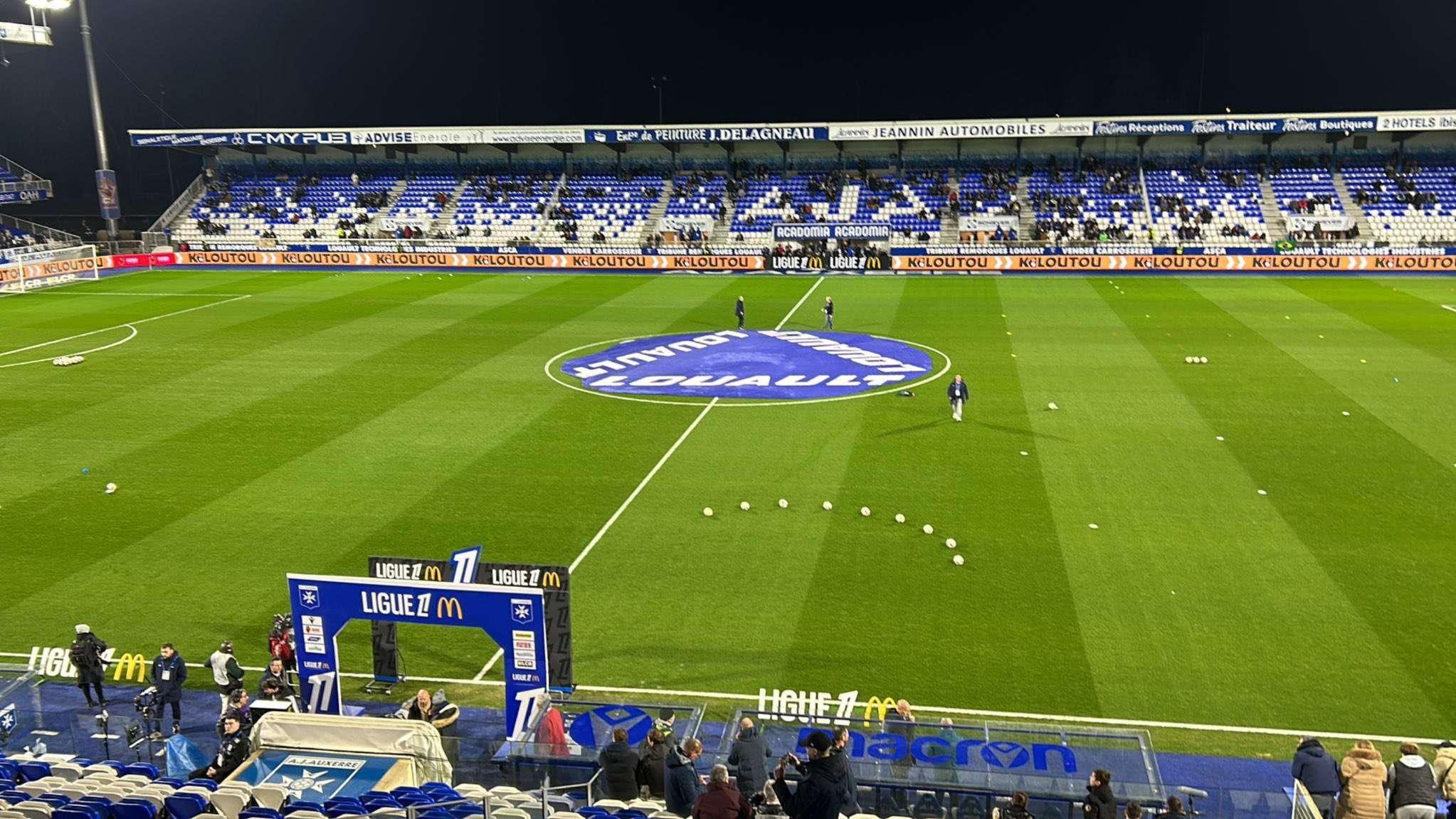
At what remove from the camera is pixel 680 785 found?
10719 millimetres

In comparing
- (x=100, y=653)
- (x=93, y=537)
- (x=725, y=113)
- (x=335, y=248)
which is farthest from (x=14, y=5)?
(x=100, y=653)

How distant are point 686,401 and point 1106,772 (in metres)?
21.4

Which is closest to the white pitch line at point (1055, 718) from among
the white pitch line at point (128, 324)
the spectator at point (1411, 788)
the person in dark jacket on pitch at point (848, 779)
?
the spectator at point (1411, 788)

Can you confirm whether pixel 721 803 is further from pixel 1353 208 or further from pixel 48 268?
pixel 1353 208

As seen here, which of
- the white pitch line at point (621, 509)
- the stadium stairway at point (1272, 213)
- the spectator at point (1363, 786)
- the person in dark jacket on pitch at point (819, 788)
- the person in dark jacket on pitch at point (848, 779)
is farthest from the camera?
the stadium stairway at point (1272, 213)

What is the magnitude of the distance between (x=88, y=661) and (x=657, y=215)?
198ft

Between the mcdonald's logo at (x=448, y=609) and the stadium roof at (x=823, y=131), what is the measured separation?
5934 cm

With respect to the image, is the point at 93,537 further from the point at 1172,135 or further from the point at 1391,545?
the point at 1172,135

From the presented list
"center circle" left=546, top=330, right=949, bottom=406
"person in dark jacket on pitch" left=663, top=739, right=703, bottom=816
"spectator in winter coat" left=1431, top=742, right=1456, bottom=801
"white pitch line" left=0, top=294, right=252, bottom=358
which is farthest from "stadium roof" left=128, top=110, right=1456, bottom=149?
"person in dark jacket on pitch" left=663, top=739, right=703, bottom=816

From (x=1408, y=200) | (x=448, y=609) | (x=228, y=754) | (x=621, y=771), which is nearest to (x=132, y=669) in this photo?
(x=228, y=754)

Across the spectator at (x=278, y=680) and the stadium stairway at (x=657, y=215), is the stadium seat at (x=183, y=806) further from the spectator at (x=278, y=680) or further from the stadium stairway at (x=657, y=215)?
the stadium stairway at (x=657, y=215)

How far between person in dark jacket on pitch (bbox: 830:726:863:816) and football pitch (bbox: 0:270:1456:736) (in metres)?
3.66

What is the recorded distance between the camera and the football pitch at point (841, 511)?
51.9 ft

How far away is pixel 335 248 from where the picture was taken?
69688mm
